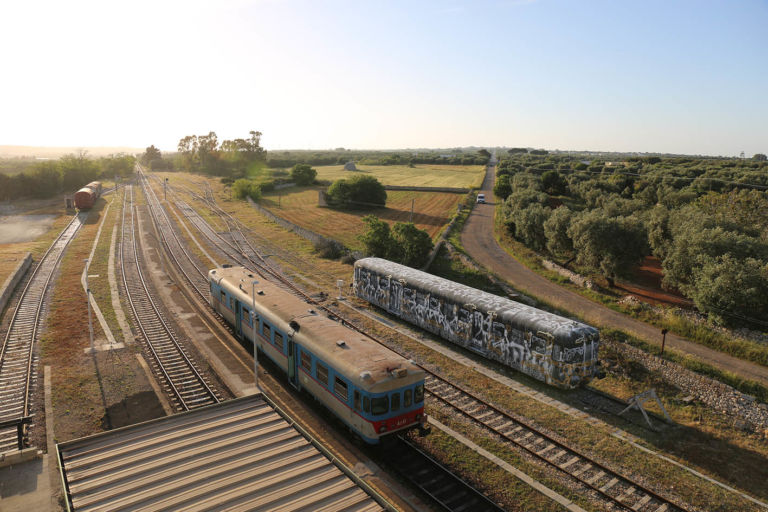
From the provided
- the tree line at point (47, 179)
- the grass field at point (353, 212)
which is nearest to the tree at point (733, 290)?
the grass field at point (353, 212)

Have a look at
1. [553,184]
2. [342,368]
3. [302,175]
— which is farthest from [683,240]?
[302,175]

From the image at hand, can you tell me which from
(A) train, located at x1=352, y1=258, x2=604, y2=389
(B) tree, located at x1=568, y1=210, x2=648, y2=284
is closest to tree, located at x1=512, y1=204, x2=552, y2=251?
(B) tree, located at x1=568, y1=210, x2=648, y2=284

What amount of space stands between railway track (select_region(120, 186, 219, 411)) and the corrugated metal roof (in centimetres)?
829

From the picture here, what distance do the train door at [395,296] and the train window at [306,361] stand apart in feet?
40.4

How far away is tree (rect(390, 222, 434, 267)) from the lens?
42969mm

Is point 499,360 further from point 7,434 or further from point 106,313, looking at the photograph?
point 106,313

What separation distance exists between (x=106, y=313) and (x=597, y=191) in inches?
2865

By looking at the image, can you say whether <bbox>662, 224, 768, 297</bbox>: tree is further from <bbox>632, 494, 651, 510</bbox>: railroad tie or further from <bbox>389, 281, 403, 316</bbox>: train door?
<bbox>632, 494, 651, 510</bbox>: railroad tie

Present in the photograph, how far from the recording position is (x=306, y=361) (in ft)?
62.7

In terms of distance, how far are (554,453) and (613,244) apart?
26939 mm

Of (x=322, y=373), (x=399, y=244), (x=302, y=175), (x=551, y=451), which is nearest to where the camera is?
(x=551, y=451)

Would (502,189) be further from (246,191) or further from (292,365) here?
(292,365)

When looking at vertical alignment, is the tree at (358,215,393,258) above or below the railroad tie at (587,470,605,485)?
above

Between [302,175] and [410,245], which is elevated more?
[302,175]
